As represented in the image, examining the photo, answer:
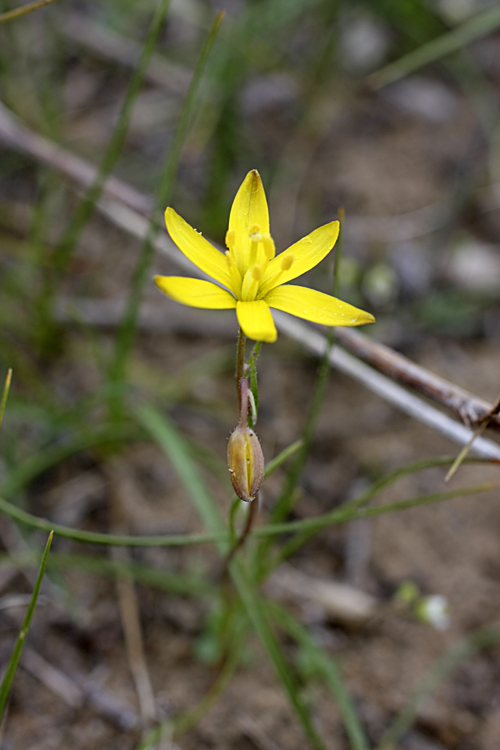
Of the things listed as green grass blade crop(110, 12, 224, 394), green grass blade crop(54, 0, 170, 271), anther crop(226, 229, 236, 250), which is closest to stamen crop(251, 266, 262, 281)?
anther crop(226, 229, 236, 250)

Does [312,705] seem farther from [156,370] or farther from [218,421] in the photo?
[156,370]

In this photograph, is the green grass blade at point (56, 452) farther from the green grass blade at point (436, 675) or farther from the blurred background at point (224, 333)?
the green grass blade at point (436, 675)

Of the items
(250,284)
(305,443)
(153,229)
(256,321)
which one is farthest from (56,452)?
(256,321)

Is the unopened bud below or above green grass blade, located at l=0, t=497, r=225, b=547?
above

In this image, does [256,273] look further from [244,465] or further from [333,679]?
[333,679]

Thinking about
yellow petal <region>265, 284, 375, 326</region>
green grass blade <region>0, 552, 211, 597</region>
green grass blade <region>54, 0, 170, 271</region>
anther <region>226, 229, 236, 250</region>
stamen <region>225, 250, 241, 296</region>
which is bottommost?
green grass blade <region>0, 552, 211, 597</region>

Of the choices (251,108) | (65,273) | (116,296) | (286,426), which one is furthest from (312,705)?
(251,108)

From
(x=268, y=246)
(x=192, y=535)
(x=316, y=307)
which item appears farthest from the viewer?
(x=192, y=535)

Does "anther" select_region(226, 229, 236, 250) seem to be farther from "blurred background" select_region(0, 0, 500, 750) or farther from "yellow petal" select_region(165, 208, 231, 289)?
"blurred background" select_region(0, 0, 500, 750)
